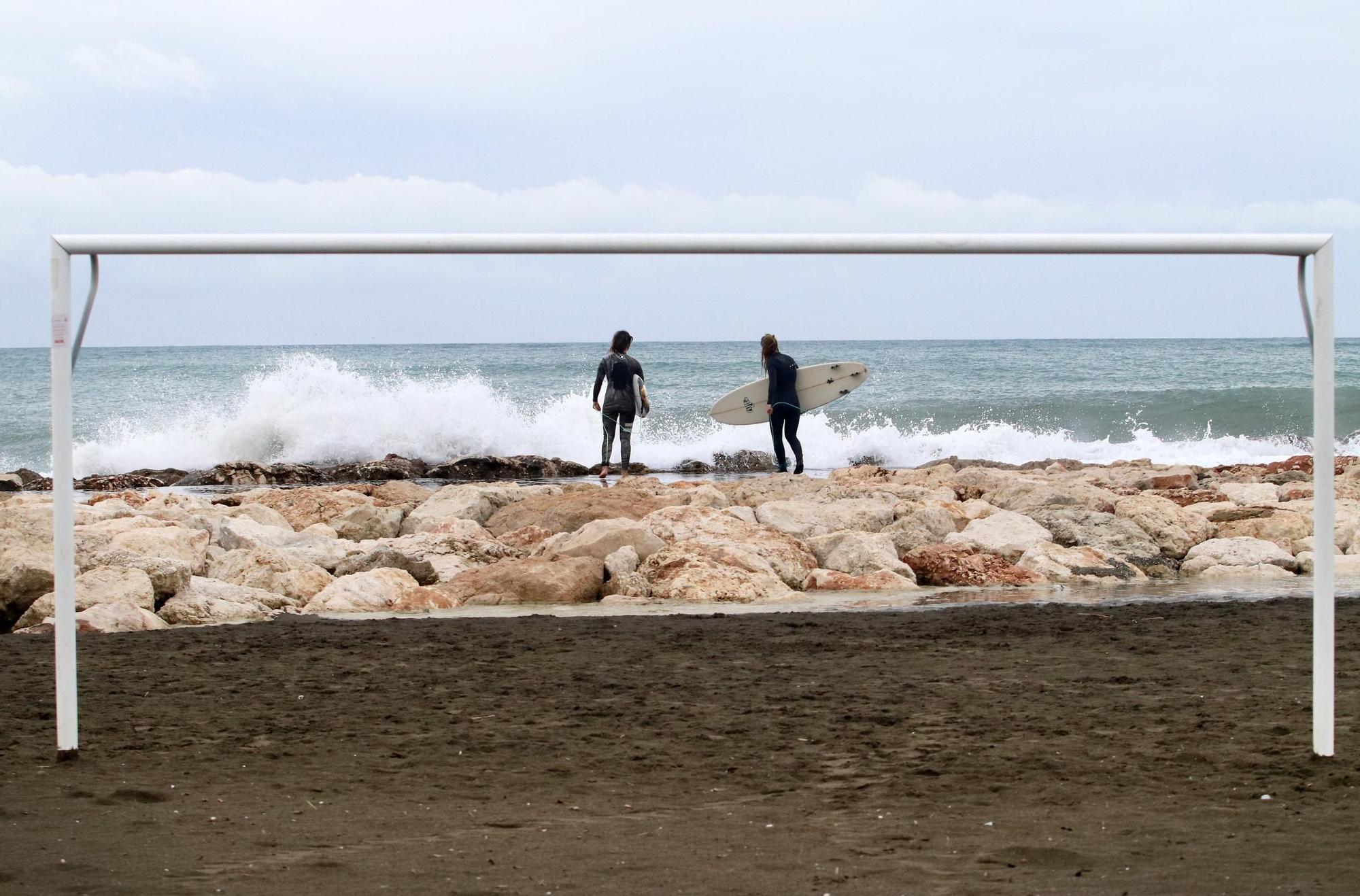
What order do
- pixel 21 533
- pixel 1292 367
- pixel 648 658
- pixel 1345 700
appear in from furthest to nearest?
pixel 1292 367
pixel 21 533
pixel 648 658
pixel 1345 700

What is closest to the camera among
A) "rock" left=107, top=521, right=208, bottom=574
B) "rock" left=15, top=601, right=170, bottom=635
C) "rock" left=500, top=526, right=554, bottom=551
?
"rock" left=15, top=601, right=170, bottom=635

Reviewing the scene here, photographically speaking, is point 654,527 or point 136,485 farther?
point 136,485

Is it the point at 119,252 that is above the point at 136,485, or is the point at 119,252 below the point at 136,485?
above

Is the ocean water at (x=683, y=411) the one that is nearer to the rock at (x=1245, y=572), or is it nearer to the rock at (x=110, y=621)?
the rock at (x=1245, y=572)

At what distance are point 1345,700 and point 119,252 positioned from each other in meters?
4.40

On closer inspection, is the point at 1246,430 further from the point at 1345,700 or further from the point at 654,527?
the point at 1345,700

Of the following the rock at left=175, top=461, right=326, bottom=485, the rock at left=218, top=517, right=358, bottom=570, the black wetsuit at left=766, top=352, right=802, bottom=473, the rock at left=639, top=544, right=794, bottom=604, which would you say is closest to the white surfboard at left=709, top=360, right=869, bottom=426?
the black wetsuit at left=766, top=352, right=802, bottom=473

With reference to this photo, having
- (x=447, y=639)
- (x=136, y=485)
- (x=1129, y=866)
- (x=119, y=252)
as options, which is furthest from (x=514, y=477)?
(x=1129, y=866)

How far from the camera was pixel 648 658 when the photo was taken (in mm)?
5820

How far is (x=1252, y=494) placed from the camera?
12.7 meters

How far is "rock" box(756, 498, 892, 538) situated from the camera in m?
10.2

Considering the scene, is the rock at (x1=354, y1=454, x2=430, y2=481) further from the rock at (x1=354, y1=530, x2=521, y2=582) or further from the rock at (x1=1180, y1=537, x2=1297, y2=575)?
the rock at (x1=1180, y1=537, x2=1297, y2=575)

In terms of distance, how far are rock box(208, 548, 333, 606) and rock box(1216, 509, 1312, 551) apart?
6.45 metres

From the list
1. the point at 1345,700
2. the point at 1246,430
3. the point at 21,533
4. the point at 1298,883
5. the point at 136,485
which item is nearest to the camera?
the point at 1298,883
